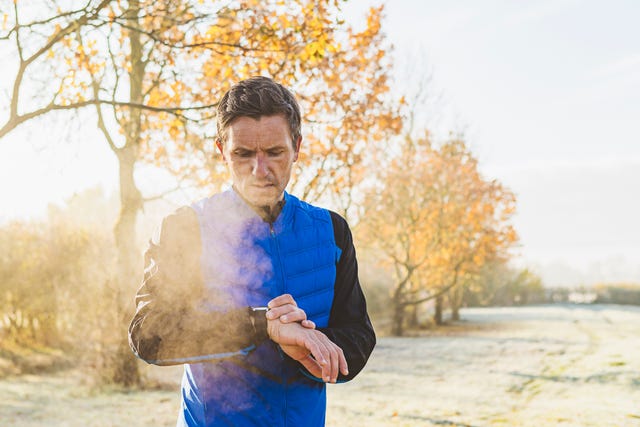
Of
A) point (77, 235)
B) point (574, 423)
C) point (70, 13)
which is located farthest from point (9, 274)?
point (574, 423)

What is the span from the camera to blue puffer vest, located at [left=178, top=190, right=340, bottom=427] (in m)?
1.69

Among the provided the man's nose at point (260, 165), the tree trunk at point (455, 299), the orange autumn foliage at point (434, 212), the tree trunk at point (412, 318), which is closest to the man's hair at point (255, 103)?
the man's nose at point (260, 165)

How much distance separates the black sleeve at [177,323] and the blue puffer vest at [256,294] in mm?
60

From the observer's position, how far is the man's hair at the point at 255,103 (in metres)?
1.69

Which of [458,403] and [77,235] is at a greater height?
[77,235]

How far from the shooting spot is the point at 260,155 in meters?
1.71

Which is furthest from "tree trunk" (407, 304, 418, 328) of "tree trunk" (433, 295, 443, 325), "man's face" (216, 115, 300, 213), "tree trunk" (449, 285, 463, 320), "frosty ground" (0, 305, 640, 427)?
"man's face" (216, 115, 300, 213)

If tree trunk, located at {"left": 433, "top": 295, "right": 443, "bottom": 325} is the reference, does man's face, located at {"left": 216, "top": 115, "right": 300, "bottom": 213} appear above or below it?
above

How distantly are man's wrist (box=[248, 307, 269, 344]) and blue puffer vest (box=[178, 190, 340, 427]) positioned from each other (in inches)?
2.8

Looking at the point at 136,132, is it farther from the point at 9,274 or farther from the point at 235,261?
the point at 235,261

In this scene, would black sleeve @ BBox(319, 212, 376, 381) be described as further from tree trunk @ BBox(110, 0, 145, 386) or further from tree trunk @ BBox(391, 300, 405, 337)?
tree trunk @ BBox(391, 300, 405, 337)

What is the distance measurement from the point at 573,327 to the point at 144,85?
18.9 metres

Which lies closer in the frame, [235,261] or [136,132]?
[235,261]

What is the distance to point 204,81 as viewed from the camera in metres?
9.42
